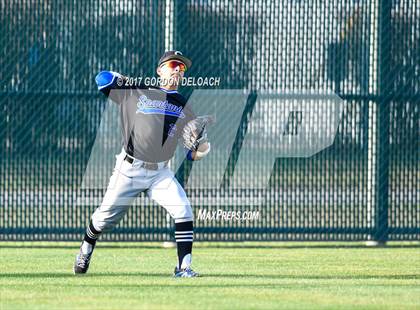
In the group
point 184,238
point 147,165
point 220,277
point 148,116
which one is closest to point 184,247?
point 184,238

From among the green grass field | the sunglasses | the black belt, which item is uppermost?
the sunglasses

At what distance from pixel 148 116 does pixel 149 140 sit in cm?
23

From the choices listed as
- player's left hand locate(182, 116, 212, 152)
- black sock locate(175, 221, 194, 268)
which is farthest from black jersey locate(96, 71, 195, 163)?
black sock locate(175, 221, 194, 268)

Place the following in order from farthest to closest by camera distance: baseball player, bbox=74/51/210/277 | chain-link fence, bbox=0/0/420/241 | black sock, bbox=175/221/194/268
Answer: chain-link fence, bbox=0/0/420/241, baseball player, bbox=74/51/210/277, black sock, bbox=175/221/194/268

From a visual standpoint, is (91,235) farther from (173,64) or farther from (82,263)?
(173,64)

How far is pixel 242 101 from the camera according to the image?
13.2 meters

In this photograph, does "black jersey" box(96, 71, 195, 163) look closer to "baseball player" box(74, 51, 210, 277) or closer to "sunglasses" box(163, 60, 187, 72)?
"baseball player" box(74, 51, 210, 277)

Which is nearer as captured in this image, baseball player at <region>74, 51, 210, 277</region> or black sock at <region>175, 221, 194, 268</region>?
black sock at <region>175, 221, 194, 268</region>

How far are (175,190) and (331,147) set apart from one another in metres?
3.81

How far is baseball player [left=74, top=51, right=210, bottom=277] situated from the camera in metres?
10.0

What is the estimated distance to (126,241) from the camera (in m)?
13.4

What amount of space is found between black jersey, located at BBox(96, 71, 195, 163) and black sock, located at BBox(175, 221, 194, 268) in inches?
25.2

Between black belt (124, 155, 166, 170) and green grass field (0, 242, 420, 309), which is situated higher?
black belt (124, 155, 166, 170)

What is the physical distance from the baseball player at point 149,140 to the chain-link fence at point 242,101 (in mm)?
2849
